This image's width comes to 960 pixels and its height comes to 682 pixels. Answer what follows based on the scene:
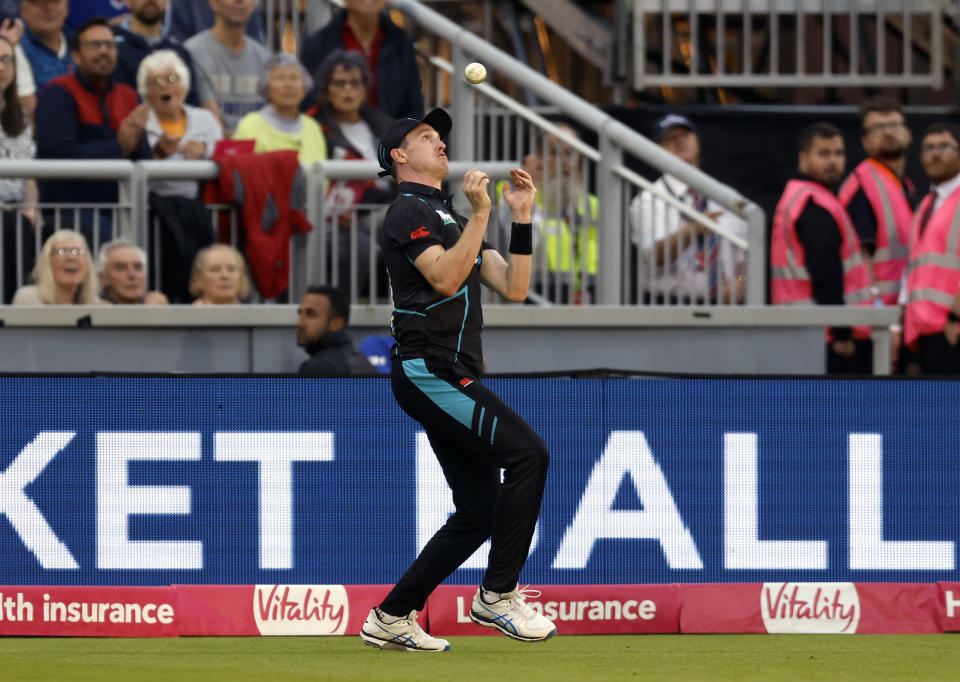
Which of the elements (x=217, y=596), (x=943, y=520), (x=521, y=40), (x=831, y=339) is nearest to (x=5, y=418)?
(x=217, y=596)

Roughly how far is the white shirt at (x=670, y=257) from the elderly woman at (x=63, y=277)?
3537mm

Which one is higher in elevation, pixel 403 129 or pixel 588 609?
pixel 403 129

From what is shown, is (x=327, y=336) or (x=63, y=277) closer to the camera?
(x=327, y=336)

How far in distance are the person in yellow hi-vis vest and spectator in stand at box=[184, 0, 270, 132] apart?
2.05 metres

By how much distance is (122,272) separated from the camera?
37.3ft

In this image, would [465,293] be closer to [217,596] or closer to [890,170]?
[217,596]

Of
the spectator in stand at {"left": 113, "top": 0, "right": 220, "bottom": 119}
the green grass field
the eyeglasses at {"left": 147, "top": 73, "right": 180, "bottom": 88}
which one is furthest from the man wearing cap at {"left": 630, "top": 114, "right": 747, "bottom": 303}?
the green grass field

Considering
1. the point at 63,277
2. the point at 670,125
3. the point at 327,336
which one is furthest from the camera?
the point at 670,125

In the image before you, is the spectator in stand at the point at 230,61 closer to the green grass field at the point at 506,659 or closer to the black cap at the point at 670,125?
the black cap at the point at 670,125

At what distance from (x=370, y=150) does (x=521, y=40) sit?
14.3 feet

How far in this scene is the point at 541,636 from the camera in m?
7.46

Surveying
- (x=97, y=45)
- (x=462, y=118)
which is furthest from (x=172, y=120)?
(x=462, y=118)

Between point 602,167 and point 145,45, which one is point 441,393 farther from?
point 145,45

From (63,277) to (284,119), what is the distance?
6.24 feet
